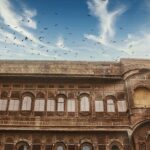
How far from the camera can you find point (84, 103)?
17.2m

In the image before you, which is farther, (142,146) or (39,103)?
(39,103)

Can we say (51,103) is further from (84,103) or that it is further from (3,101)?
(3,101)

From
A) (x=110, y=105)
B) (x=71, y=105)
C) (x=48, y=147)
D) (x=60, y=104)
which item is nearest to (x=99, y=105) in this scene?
(x=110, y=105)

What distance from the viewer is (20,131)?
16.0 meters

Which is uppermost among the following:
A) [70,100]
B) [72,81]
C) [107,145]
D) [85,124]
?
[72,81]

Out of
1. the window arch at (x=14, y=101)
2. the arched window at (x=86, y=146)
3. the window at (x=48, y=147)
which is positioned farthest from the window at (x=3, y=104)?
the arched window at (x=86, y=146)

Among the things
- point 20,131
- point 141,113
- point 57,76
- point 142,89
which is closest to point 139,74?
point 142,89

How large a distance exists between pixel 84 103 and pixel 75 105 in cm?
55

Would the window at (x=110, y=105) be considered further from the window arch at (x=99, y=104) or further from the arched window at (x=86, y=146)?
the arched window at (x=86, y=146)

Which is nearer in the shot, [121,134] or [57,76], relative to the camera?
[121,134]

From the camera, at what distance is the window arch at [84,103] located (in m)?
16.9

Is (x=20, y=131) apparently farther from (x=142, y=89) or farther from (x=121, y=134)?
(x=142, y=89)

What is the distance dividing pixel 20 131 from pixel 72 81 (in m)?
4.10

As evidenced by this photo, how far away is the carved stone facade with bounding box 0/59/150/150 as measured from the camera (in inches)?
632
